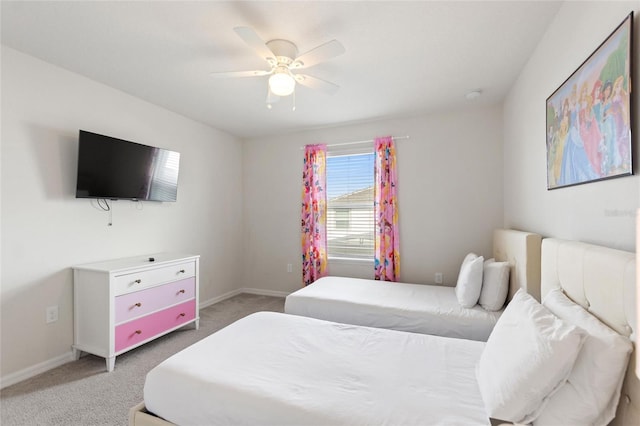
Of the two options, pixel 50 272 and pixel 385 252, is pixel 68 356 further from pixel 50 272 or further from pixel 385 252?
pixel 385 252

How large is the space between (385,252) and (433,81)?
2.01 metres

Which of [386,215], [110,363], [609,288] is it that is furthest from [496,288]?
[110,363]

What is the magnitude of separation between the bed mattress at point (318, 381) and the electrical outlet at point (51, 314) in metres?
1.70

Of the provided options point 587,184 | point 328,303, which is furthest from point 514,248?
point 328,303

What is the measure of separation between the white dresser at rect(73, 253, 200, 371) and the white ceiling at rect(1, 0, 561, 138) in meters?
1.72

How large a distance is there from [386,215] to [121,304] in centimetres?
292

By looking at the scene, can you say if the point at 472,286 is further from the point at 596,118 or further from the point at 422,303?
the point at 596,118

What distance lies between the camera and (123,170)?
2725mm

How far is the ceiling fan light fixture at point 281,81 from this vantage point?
201 centimetres

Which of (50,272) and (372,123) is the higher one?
(372,123)

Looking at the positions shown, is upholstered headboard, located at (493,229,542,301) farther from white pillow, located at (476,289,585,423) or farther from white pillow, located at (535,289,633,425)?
white pillow, located at (535,289,633,425)

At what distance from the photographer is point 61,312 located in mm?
2428

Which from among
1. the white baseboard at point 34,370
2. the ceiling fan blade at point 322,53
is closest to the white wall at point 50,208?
the white baseboard at point 34,370

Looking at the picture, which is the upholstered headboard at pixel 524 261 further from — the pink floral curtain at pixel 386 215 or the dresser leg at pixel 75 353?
the dresser leg at pixel 75 353
